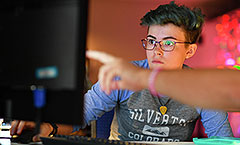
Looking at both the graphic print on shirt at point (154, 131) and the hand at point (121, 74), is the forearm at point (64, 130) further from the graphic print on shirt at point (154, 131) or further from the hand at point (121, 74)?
the hand at point (121, 74)

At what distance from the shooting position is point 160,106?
58.6 inches

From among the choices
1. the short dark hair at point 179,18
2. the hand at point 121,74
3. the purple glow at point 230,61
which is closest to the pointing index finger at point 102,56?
the hand at point 121,74

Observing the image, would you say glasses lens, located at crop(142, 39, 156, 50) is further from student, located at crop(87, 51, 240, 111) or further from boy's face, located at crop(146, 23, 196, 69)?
student, located at crop(87, 51, 240, 111)

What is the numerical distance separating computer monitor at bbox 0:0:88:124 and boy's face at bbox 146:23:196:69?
75 centimetres

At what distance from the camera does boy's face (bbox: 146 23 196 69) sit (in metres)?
1.48

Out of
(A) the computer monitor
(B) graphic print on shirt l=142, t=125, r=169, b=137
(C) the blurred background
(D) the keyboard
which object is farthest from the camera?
(C) the blurred background

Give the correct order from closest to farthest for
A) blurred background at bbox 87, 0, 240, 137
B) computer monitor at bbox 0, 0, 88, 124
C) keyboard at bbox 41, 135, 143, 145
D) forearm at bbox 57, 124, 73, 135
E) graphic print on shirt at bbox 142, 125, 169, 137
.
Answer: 1. computer monitor at bbox 0, 0, 88, 124
2. keyboard at bbox 41, 135, 143, 145
3. forearm at bbox 57, 124, 73, 135
4. graphic print on shirt at bbox 142, 125, 169, 137
5. blurred background at bbox 87, 0, 240, 137

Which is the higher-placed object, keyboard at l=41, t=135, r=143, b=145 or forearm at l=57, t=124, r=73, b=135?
keyboard at l=41, t=135, r=143, b=145

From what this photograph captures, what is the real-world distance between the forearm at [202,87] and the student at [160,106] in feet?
2.52

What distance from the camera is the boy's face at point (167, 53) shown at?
1479 millimetres

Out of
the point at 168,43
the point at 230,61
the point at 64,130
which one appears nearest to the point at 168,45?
the point at 168,43

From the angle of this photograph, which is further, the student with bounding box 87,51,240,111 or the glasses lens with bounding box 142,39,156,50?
the glasses lens with bounding box 142,39,156,50

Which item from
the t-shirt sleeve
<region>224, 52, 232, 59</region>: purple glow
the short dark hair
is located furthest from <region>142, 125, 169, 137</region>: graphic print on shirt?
<region>224, 52, 232, 59</region>: purple glow

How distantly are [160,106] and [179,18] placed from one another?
454mm
